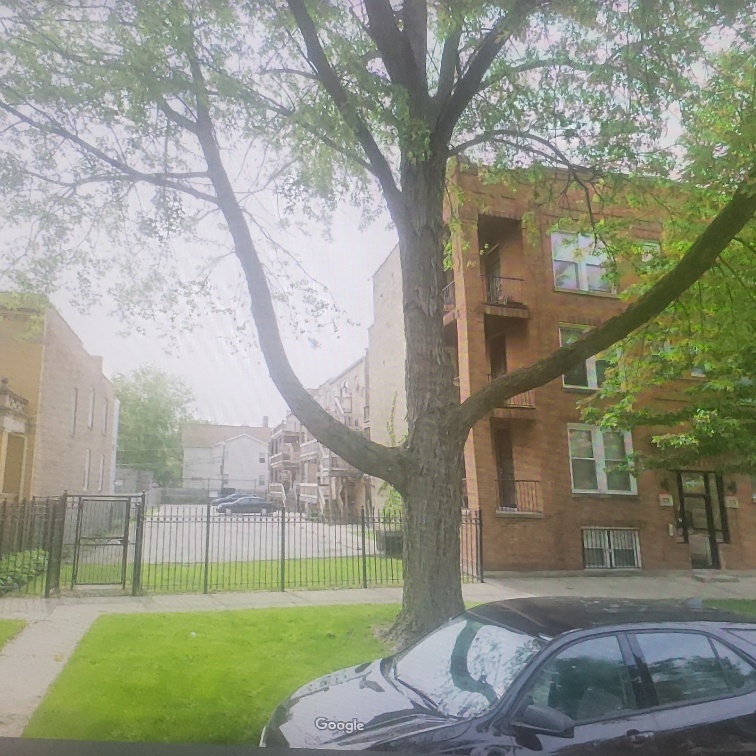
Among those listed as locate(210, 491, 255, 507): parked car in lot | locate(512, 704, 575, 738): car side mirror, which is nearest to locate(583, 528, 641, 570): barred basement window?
locate(512, 704, 575, 738): car side mirror

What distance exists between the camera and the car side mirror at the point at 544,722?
59.2 inches

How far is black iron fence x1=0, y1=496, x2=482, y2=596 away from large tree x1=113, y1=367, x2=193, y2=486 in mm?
171

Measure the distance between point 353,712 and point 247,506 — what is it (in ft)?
3.13

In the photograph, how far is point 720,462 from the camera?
2748 mm

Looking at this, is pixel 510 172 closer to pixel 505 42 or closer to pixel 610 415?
pixel 505 42

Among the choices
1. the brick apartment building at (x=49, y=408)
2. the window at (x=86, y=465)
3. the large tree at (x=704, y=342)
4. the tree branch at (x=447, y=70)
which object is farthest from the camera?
the tree branch at (x=447, y=70)

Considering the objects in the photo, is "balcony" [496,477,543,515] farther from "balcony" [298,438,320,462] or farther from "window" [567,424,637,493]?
"balcony" [298,438,320,462]

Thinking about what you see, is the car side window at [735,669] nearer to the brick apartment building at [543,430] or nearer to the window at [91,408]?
the brick apartment building at [543,430]

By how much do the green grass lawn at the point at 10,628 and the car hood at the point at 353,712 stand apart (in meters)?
0.88

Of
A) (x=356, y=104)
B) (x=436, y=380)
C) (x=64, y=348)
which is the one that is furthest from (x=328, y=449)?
(x=356, y=104)

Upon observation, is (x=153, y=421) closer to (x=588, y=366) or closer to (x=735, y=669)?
(x=735, y=669)

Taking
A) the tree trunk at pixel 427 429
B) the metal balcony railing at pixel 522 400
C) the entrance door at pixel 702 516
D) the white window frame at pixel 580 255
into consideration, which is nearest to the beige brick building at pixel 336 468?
the tree trunk at pixel 427 429

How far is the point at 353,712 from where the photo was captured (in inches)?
63.8

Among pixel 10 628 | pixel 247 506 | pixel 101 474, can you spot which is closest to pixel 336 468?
pixel 247 506
